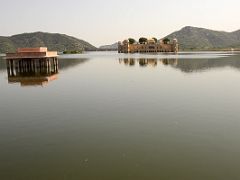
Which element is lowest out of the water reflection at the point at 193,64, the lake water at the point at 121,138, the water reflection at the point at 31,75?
the lake water at the point at 121,138

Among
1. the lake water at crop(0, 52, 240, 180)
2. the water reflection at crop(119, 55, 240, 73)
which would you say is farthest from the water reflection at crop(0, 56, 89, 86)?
the water reflection at crop(119, 55, 240, 73)

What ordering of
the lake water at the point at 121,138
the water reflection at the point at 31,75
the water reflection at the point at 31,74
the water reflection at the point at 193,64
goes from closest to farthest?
the lake water at the point at 121,138, the water reflection at the point at 31,75, the water reflection at the point at 31,74, the water reflection at the point at 193,64

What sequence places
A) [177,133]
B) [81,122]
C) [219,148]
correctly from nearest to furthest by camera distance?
1. [219,148]
2. [177,133]
3. [81,122]

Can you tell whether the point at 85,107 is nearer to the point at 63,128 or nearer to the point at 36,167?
the point at 63,128

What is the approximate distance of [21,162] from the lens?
37.7 ft

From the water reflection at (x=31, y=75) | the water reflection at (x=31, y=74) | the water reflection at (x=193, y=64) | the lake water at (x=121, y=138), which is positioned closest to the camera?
the lake water at (x=121, y=138)

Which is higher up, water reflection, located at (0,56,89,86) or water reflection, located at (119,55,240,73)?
water reflection, located at (119,55,240,73)

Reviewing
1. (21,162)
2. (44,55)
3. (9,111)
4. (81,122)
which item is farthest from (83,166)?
(44,55)

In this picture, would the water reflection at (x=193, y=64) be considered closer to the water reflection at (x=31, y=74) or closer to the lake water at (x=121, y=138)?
the water reflection at (x=31, y=74)

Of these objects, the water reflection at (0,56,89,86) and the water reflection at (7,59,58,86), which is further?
the water reflection at (7,59,58,86)

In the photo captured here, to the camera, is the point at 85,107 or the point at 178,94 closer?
the point at 85,107

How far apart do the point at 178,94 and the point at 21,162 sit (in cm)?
1856

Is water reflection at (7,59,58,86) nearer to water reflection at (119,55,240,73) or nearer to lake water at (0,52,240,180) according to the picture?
lake water at (0,52,240,180)

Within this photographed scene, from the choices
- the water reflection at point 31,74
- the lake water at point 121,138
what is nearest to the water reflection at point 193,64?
the water reflection at point 31,74
